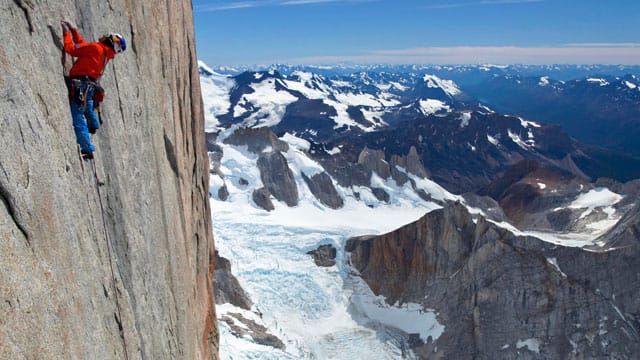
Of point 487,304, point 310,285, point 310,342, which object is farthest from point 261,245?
point 487,304

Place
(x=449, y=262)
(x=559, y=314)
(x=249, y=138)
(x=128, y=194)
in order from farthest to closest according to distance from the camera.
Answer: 1. (x=249, y=138)
2. (x=449, y=262)
3. (x=559, y=314)
4. (x=128, y=194)

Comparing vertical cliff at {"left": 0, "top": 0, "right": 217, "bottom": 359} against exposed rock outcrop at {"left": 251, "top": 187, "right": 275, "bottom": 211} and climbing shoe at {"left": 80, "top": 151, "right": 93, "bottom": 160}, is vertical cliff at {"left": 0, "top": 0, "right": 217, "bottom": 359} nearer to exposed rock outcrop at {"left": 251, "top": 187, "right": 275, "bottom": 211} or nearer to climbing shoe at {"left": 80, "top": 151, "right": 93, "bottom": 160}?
climbing shoe at {"left": 80, "top": 151, "right": 93, "bottom": 160}

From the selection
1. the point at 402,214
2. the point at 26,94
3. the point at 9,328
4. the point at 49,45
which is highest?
the point at 49,45

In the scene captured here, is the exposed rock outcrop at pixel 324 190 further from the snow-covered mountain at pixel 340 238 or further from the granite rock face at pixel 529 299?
the granite rock face at pixel 529 299

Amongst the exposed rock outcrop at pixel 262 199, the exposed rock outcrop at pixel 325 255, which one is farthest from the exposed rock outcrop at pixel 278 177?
the exposed rock outcrop at pixel 325 255

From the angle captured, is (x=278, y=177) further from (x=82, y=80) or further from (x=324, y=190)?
(x=82, y=80)

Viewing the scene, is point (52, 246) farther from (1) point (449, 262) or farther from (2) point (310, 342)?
(1) point (449, 262)

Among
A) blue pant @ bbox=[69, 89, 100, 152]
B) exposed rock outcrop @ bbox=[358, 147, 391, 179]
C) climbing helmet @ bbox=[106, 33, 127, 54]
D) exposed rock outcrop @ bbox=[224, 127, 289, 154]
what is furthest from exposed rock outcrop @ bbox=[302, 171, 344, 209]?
blue pant @ bbox=[69, 89, 100, 152]
